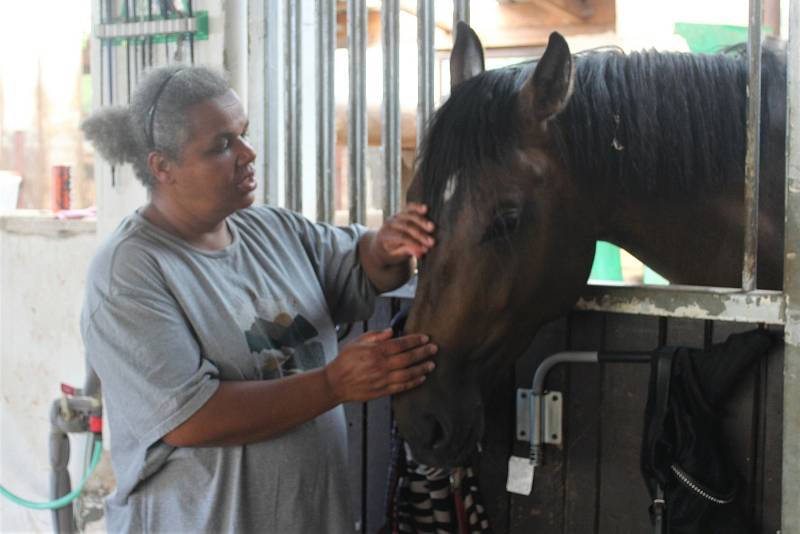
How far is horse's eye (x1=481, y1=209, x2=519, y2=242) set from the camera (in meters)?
1.72

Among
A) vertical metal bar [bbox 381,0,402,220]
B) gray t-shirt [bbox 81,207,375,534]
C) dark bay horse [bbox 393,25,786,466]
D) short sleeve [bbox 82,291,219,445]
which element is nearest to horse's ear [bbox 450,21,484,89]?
dark bay horse [bbox 393,25,786,466]

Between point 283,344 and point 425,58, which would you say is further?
point 425,58

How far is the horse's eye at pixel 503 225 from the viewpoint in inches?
67.8

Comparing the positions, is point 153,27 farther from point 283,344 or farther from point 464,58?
point 283,344

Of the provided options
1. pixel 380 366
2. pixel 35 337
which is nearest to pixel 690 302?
pixel 380 366

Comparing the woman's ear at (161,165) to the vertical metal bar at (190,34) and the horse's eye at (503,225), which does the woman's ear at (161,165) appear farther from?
the vertical metal bar at (190,34)

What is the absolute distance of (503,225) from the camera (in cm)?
172

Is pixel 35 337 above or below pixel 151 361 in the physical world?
below

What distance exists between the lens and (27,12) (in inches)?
380

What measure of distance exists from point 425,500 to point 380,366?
591 mm

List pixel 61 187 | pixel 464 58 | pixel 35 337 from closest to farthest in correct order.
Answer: pixel 464 58
pixel 35 337
pixel 61 187

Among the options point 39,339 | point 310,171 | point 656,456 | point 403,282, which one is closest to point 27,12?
point 39,339

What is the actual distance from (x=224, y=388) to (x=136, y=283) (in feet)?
0.85

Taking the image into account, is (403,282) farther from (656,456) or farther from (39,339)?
(39,339)
